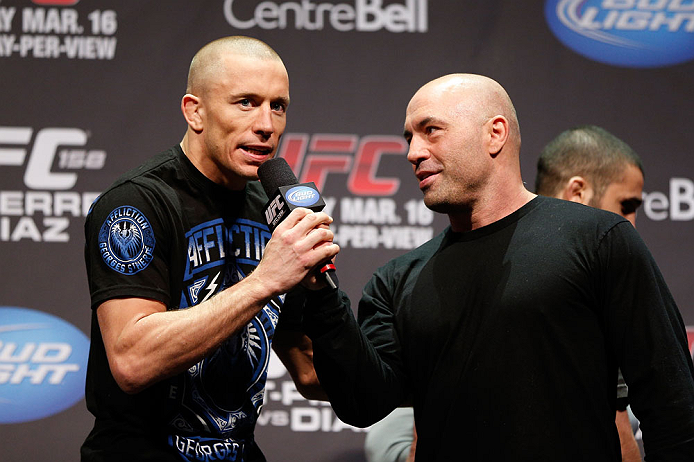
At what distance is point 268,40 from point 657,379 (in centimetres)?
225

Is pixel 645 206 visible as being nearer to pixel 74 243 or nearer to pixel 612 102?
pixel 612 102

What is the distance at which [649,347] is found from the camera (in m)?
1.63

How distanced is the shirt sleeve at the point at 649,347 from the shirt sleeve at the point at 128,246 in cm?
97

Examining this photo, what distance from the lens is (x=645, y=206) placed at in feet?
11.0

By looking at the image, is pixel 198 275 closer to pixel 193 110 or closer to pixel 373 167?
pixel 193 110

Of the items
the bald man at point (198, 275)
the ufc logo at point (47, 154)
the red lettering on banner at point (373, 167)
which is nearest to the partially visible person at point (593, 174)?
the red lettering on banner at point (373, 167)

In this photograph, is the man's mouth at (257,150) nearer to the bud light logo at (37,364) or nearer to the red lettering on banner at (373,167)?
the red lettering on banner at (373,167)

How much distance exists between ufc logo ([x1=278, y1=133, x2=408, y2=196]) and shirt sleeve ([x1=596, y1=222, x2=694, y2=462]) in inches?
65.0

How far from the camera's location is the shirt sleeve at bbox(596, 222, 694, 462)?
63.1 inches

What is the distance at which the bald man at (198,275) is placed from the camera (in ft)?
5.51

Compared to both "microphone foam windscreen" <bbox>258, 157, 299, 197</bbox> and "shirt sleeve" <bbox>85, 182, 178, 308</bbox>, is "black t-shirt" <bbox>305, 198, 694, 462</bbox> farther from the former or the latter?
"shirt sleeve" <bbox>85, 182, 178, 308</bbox>

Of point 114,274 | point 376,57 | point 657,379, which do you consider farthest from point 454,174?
point 376,57

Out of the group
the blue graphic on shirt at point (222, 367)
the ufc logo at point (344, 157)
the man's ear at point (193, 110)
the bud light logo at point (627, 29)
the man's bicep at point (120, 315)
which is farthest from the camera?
the bud light logo at point (627, 29)

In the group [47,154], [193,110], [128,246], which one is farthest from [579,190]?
[47,154]
